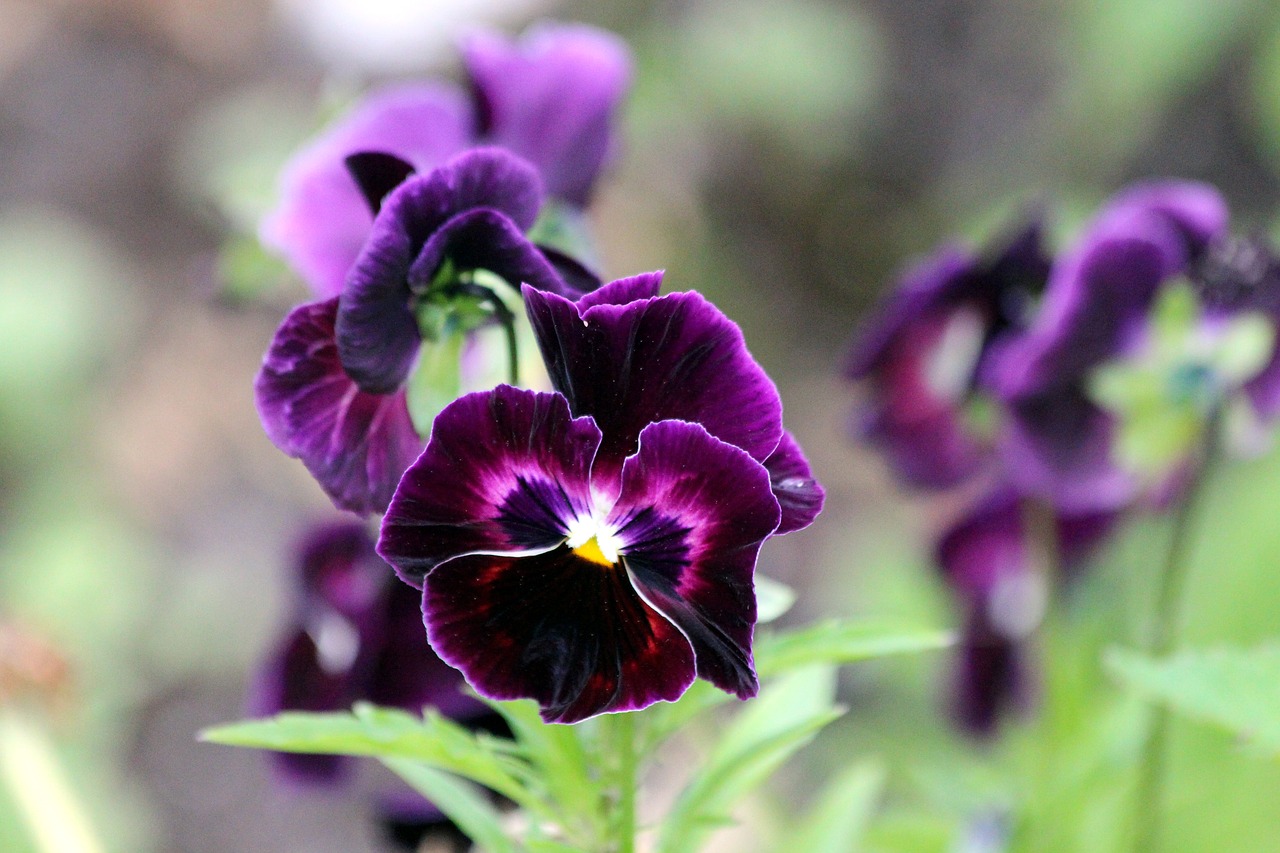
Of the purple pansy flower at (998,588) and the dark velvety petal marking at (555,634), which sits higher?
the dark velvety petal marking at (555,634)

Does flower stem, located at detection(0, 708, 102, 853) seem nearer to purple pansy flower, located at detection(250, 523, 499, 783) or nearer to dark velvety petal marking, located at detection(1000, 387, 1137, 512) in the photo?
purple pansy flower, located at detection(250, 523, 499, 783)

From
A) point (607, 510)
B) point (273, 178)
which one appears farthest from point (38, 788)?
point (273, 178)

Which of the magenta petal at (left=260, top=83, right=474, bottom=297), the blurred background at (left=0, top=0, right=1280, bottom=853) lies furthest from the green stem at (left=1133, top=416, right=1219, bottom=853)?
the blurred background at (left=0, top=0, right=1280, bottom=853)

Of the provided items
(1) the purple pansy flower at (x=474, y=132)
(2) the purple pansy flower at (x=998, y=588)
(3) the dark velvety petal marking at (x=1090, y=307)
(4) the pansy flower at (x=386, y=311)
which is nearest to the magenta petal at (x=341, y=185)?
(1) the purple pansy flower at (x=474, y=132)

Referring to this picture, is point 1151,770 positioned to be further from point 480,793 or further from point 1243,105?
point 1243,105

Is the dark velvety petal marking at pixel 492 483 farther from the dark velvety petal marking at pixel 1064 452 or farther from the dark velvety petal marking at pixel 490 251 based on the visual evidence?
the dark velvety petal marking at pixel 1064 452

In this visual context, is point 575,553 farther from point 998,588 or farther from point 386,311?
point 998,588
